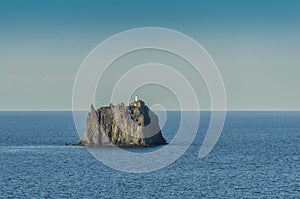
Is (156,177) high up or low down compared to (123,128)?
down

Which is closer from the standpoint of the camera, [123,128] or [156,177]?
[156,177]

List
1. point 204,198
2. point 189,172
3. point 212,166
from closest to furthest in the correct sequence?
1. point 204,198
2. point 189,172
3. point 212,166

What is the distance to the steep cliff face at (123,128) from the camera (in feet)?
547

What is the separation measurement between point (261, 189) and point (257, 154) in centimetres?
5816

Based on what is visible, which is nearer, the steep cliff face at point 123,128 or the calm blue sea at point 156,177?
the calm blue sea at point 156,177

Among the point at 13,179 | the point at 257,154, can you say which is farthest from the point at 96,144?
the point at 13,179

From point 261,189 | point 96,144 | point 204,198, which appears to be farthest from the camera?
Answer: point 96,144

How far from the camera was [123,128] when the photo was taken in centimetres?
16800

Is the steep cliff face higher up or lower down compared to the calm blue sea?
higher up

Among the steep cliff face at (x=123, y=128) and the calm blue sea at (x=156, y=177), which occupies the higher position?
the steep cliff face at (x=123, y=128)

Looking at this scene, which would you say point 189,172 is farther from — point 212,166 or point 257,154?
point 257,154

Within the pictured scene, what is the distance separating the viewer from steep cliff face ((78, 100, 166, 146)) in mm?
166625

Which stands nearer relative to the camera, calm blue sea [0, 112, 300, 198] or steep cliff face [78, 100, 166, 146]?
calm blue sea [0, 112, 300, 198]

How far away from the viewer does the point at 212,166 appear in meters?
122
